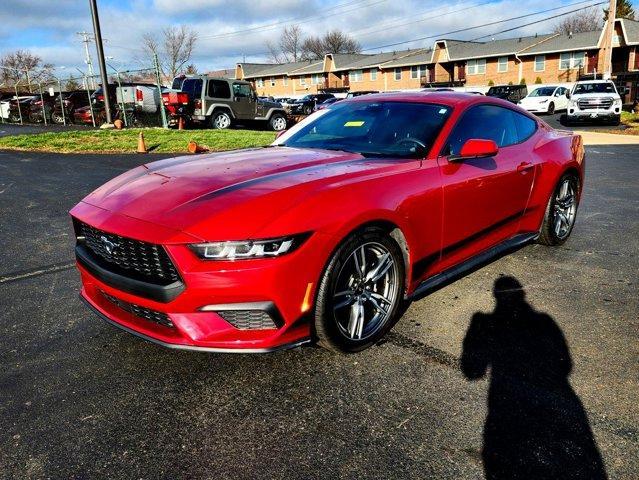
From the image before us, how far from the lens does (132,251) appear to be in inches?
103

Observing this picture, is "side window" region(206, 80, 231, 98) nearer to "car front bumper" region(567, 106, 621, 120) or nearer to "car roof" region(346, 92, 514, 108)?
"car roof" region(346, 92, 514, 108)

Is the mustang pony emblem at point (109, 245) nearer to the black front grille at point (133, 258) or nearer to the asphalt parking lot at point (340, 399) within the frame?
the black front grille at point (133, 258)

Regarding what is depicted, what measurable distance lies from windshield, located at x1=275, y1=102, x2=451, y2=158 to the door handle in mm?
861

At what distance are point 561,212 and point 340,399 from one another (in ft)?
11.7

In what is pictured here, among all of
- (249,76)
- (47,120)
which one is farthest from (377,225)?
(249,76)

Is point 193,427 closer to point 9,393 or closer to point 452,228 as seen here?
point 9,393

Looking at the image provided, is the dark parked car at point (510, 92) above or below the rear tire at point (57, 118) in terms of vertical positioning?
above

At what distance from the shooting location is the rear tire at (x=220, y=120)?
18.3m

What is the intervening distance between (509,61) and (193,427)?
59.0 metres

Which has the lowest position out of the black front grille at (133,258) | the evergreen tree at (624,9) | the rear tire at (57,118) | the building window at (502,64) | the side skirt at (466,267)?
the side skirt at (466,267)

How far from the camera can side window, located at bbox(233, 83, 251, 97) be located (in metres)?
18.4

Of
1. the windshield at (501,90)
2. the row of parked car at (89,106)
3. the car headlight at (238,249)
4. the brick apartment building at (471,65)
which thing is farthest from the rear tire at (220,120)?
the brick apartment building at (471,65)

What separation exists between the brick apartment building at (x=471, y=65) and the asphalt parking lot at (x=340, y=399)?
44940mm

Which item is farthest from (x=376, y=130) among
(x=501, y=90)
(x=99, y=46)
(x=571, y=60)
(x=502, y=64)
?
(x=502, y=64)
